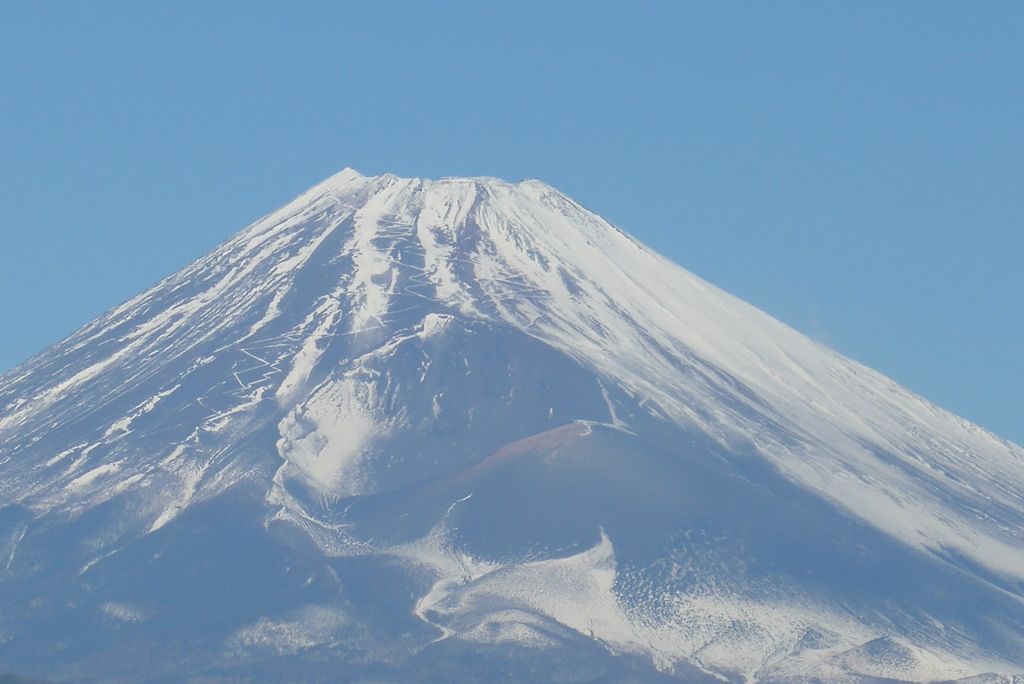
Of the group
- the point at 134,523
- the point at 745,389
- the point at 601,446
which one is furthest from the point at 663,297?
the point at 134,523

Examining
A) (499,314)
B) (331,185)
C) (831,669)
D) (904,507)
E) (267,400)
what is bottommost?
(831,669)

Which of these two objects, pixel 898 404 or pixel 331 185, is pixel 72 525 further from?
pixel 898 404

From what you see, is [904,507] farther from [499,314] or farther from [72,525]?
[72,525]

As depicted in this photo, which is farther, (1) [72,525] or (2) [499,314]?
(2) [499,314]

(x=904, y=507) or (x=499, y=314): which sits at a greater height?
(x=499, y=314)

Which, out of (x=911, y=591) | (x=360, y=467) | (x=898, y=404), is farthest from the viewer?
(x=898, y=404)

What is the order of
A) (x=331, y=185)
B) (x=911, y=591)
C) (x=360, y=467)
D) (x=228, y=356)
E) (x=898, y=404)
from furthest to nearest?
(x=331, y=185) → (x=898, y=404) → (x=228, y=356) → (x=360, y=467) → (x=911, y=591)
